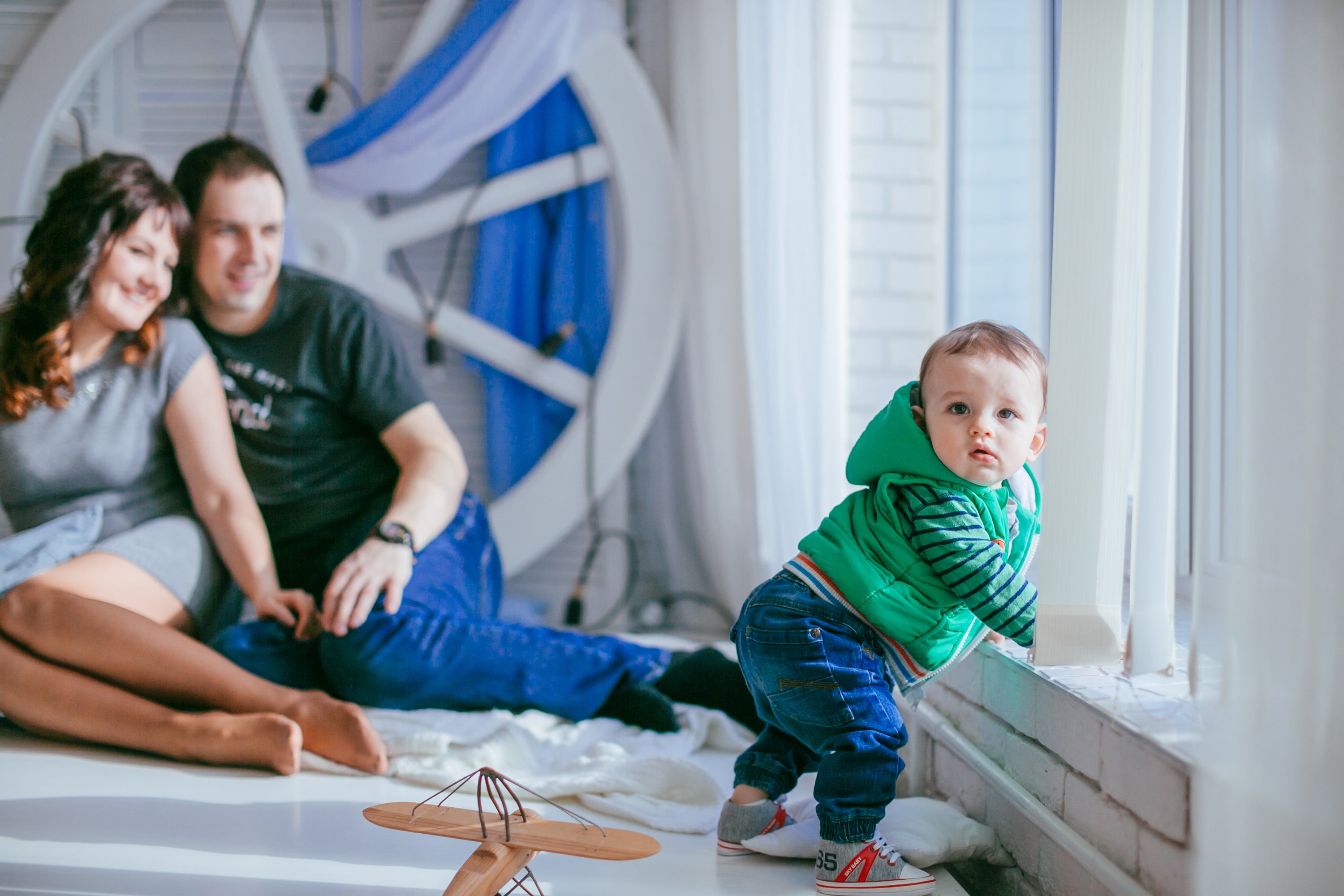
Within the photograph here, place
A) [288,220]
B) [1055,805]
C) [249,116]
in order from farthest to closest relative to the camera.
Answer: [249,116]
[288,220]
[1055,805]

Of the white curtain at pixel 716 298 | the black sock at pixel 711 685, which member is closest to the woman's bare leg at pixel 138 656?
the black sock at pixel 711 685

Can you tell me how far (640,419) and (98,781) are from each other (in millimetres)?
1082

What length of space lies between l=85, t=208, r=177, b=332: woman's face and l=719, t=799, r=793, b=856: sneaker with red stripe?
109 centimetres

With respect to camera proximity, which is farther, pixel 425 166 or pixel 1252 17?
pixel 425 166

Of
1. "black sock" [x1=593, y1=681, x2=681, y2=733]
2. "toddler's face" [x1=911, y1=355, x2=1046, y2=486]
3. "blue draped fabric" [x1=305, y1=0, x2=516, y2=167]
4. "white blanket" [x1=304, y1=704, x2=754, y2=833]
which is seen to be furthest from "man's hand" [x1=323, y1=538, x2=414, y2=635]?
"blue draped fabric" [x1=305, y1=0, x2=516, y2=167]

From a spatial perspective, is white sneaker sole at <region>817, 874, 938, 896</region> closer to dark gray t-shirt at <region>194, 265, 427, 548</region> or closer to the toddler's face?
the toddler's face

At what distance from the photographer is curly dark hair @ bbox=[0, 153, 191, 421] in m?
1.37

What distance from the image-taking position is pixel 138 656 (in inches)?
47.7

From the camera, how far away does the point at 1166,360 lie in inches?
28.4

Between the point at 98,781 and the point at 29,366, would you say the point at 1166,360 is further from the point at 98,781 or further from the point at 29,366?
the point at 29,366

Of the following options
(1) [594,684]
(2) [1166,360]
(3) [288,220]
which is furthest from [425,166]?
(2) [1166,360]

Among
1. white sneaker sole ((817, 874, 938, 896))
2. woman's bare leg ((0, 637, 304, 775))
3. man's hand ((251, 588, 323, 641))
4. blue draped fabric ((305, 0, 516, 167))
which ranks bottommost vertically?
white sneaker sole ((817, 874, 938, 896))

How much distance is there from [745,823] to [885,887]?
6.2 inches

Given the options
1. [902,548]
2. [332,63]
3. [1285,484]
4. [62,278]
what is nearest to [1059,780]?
[902,548]
